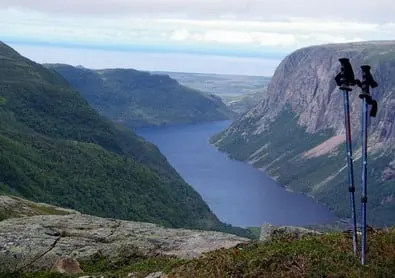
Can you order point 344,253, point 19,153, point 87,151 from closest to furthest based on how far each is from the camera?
point 344,253 → point 19,153 → point 87,151

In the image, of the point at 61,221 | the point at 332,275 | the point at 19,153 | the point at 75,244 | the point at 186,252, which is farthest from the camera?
the point at 19,153

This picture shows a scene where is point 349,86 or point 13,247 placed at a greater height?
point 349,86

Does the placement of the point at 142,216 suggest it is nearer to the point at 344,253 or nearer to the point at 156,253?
the point at 156,253

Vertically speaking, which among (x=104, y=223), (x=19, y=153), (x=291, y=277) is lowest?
(x=19, y=153)

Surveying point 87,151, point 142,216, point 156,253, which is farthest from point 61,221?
point 87,151

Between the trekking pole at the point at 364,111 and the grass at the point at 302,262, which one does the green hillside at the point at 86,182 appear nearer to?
the grass at the point at 302,262

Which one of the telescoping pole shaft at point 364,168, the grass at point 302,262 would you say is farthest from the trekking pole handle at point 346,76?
the grass at point 302,262

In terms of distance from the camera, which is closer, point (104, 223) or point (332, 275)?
point (332, 275)

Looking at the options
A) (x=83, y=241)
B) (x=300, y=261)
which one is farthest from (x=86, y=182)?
(x=300, y=261)
